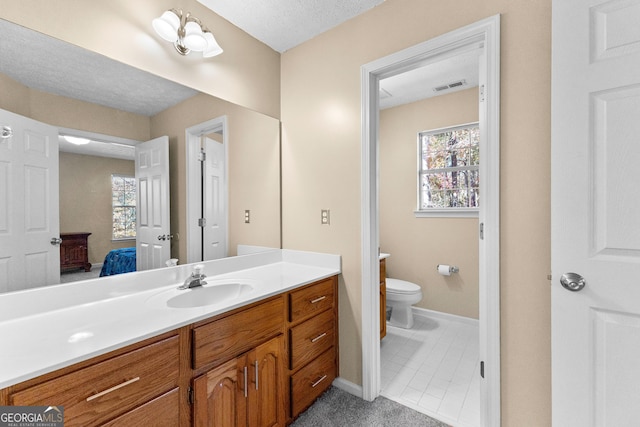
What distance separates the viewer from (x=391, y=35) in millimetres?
1671

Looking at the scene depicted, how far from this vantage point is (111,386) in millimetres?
855

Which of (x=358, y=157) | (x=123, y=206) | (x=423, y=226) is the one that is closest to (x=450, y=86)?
(x=423, y=226)

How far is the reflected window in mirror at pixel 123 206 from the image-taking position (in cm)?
137

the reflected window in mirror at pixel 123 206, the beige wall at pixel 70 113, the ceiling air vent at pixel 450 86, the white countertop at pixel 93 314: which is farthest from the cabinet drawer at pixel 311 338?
the ceiling air vent at pixel 450 86

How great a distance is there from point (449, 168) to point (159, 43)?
9.26 ft

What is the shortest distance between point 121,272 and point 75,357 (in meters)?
0.68

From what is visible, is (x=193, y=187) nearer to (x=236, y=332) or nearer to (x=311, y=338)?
(x=236, y=332)

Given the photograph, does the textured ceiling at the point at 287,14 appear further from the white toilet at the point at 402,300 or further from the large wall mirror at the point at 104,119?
the white toilet at the point at 402,300

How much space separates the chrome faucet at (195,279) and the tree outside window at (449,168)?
2.47 meters

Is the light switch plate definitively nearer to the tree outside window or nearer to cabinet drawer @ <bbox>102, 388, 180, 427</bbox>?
cabinet drawer @ <bbox>102, 388, 180, 427</bbox>

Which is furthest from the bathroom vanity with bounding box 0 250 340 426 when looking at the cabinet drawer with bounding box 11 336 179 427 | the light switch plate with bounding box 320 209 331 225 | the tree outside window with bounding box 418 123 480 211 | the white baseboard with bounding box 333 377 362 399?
the tree outside window with bounding box 418 123 480 211

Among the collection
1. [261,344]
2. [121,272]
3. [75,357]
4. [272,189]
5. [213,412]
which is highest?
[272,189]
